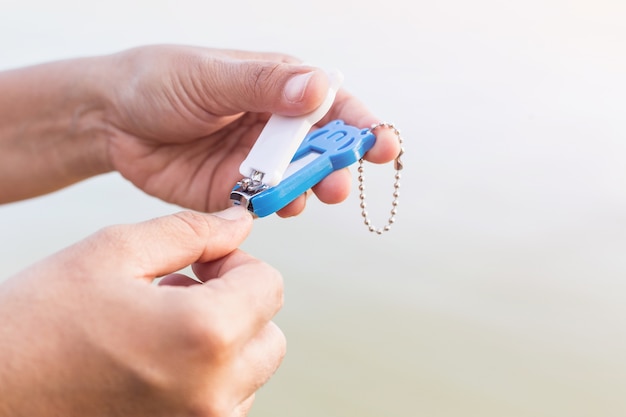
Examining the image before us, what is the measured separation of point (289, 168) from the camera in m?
1.30

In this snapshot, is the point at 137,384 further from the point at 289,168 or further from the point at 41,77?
the point at 41,77

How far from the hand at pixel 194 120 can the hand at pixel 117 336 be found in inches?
21.0

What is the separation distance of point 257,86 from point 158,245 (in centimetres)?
56

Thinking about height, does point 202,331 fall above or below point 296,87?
below

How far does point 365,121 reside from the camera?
1.52 m

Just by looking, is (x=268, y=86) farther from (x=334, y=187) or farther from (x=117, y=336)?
(x=117, y=336)

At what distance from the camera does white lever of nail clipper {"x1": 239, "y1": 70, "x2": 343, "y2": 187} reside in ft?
4.00

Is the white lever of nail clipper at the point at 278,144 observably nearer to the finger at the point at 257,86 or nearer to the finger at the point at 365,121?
the finger at the point at 257,86

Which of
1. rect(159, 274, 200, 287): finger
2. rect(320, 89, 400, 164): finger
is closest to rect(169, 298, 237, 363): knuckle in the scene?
rect(159, 274, 200, 287): finger

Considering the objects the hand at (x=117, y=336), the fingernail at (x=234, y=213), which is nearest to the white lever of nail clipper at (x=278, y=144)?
the fingernail at (x=234, y=213)

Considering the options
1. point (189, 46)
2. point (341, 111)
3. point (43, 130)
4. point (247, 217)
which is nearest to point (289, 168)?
point (247, 217)

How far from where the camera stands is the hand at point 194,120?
1.40 metres

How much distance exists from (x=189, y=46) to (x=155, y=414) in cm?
104

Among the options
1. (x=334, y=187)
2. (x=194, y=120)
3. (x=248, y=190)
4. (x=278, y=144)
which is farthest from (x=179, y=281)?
(x=194, y=120)
